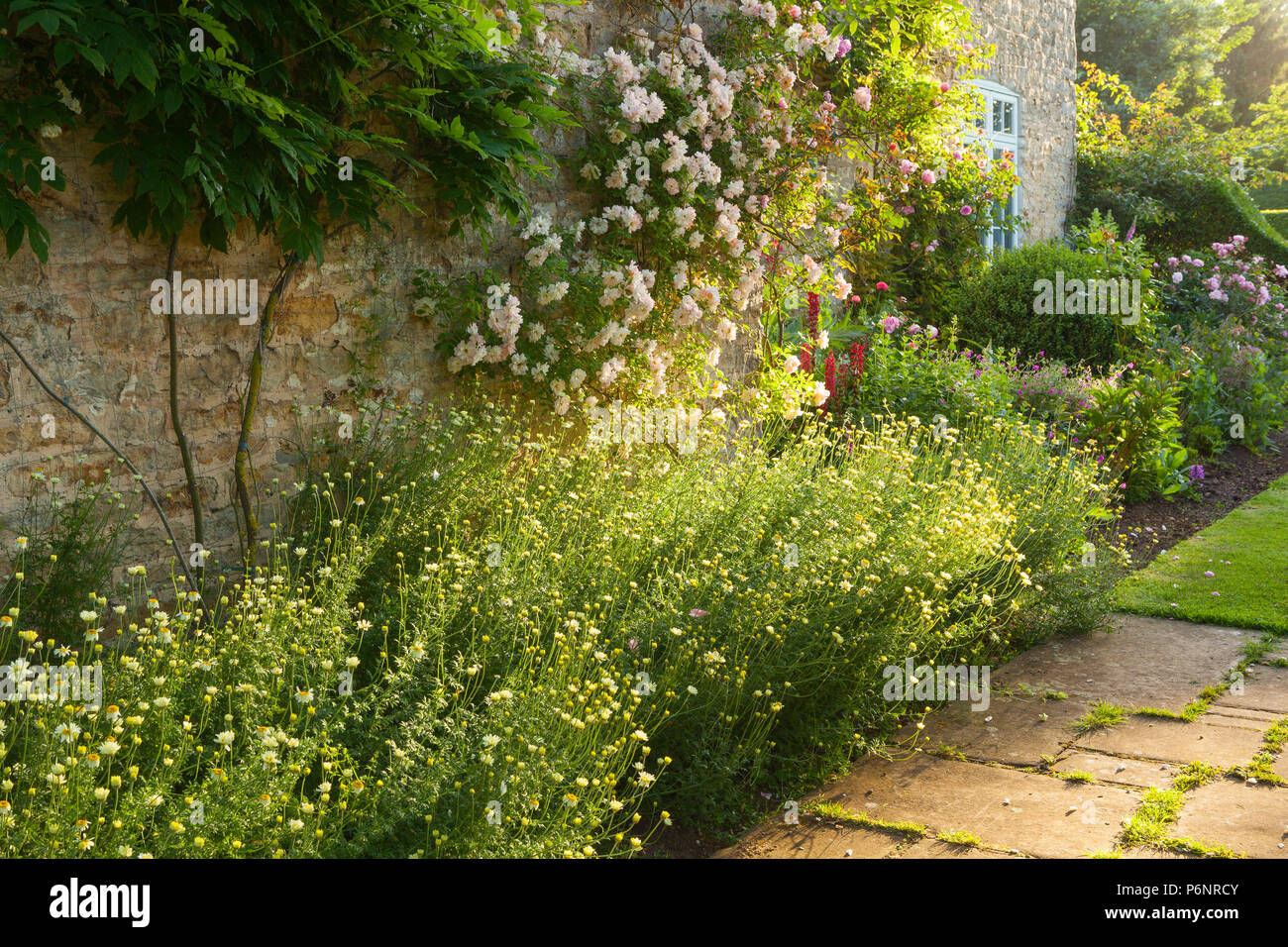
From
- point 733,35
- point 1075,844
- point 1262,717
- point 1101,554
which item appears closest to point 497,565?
point 1075,844

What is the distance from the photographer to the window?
11.1m

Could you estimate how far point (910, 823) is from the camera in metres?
2.98

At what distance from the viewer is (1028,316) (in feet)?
31.0

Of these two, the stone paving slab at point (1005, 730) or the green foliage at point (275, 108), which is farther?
the stone paving slab at point (1005, 730)

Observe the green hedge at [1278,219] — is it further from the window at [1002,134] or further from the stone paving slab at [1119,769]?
the stone paving slab at [1119,769]

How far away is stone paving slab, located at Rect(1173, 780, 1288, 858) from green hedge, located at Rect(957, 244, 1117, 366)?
6.51m

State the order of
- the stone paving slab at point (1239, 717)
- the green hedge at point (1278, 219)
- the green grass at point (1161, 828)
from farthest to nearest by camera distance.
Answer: the green hedge at point (1278, 219) < the stone paving slab at point (1239, 717) < the green grass at point (1161, 828)

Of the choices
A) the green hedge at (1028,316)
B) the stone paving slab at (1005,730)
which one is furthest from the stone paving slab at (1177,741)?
the green hedge at (1028,316)

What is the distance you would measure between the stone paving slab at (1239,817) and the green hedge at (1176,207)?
1045 cm

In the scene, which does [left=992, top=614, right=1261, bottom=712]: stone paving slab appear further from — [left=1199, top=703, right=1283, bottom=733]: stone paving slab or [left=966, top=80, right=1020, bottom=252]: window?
[left=966, top=80, right=1020, bottom=252]: window

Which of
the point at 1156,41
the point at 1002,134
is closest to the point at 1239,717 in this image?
the point at 1002,134

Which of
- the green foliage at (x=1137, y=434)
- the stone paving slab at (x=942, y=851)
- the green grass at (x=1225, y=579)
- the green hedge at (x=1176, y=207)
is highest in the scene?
the green hedge at (x=1176, y=207)

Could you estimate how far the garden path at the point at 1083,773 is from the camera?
9.33ft
